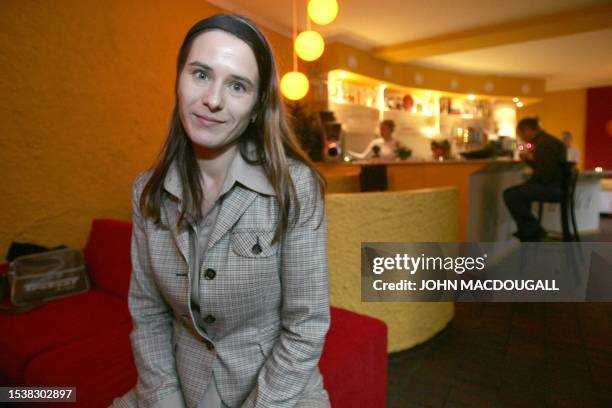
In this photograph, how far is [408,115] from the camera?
754 centimetres

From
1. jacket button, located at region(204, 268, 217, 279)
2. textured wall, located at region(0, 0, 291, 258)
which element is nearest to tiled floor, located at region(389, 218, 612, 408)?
jacket button, located at region(204, 268, 217, 279)

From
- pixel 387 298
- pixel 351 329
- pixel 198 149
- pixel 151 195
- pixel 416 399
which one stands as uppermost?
pixel 198 149

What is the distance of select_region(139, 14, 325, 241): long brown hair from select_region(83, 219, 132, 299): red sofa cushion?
4.66ft

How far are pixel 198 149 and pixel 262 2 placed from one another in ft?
13.7

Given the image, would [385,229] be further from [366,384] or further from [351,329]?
[366,384]

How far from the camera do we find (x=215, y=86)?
0.82m

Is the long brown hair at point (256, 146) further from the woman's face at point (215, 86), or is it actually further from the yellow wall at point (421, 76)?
the yellow wall at point (421, 76)

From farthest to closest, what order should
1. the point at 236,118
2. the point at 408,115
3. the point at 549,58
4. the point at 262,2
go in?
1. the point at 408,115
2. the point at 549,58
3. the point at 262,2
4. the point at 236,118

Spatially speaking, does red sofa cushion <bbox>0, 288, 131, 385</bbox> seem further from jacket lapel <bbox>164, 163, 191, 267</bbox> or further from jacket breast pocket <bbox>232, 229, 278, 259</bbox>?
jacket breast pocket <bbox>232, 229, 278, 259</bbox>

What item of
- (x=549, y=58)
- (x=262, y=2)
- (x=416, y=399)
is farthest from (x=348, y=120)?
(x=416, y=399)

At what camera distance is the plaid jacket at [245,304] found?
33.7 inches

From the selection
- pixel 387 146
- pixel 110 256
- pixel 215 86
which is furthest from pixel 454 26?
pixel 215 86

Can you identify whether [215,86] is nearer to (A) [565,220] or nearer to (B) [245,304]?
(B) [245,304]

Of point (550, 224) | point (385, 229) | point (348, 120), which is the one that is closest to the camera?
point (385, 229)
